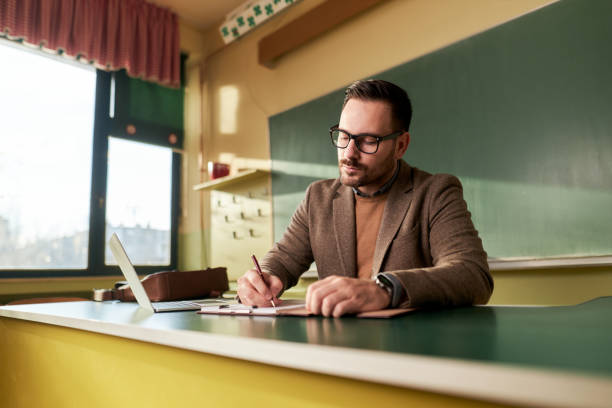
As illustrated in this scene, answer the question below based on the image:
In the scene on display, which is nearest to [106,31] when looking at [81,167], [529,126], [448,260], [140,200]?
[81,167]

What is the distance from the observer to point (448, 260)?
1149 millimetres

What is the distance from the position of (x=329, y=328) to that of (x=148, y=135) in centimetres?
369

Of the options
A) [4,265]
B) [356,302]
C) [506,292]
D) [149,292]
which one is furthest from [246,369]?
[4,265]

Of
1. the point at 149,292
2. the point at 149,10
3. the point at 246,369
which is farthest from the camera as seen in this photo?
the point at 149,10

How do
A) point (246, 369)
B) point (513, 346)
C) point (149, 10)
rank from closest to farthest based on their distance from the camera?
point (513, 346), point (246, 369), point (149, 10)

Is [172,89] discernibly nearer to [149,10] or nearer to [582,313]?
[149,10]

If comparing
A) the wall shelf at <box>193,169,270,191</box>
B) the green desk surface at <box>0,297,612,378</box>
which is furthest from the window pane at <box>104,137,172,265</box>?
the green desk surface at <box>0,297,612,378</box>

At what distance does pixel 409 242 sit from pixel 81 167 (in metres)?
3.08

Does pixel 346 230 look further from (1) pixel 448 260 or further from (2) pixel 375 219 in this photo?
(1) pixel 448 260

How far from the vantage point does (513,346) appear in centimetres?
46

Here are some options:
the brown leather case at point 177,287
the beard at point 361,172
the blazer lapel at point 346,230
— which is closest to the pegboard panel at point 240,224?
the brown leather case at point 177,287

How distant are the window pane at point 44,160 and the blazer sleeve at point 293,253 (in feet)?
8.09

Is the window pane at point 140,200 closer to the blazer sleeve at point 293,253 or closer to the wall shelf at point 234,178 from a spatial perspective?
the wall shelf at point 234,178

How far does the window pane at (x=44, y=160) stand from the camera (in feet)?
10.2
